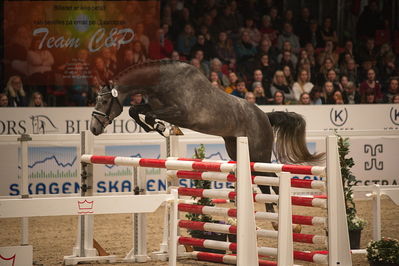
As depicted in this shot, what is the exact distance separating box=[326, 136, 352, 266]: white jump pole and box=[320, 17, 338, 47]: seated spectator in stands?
9357 millimetres

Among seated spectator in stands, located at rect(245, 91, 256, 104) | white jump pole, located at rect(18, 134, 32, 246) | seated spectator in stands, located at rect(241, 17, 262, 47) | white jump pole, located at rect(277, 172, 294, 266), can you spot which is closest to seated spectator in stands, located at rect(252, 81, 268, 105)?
seated spectator in stands, located at rect(245, 91, 256, 104)

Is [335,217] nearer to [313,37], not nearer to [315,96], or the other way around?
[315,96]

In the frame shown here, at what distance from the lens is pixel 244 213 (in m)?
4.75

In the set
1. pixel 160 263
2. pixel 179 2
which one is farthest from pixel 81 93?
pixel 160 263

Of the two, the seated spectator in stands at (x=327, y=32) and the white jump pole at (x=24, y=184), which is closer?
the white jump pole at (x=24, y=184)

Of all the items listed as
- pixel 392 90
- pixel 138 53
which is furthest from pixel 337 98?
pixel 138 53

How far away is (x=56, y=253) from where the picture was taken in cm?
715

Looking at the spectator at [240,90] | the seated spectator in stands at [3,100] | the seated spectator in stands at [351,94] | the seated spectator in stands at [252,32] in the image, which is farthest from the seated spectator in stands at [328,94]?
the seated spectator in stands at [3,100]

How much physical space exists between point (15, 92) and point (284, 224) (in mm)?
6673

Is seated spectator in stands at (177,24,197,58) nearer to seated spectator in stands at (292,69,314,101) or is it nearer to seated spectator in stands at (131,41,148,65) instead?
seated spectator in stands at (131,41,148,65)

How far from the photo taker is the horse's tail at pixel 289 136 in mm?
7816

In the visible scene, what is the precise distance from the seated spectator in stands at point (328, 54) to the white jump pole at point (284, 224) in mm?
8657

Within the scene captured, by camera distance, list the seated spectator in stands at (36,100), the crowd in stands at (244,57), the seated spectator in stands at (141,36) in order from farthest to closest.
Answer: the seated spectator in stands at (141,36)
the crowd in stands at (244,57)
the seated spectator in stands at (36,100)

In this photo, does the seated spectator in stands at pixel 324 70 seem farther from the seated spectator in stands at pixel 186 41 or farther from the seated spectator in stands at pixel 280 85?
the seated spectator in stands at pixel 186 41
